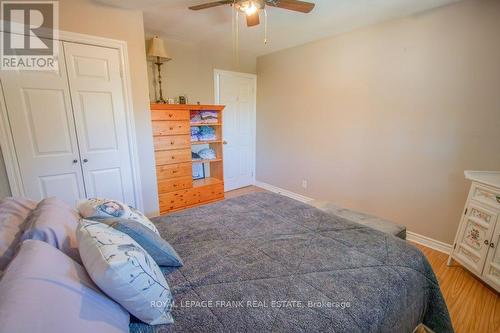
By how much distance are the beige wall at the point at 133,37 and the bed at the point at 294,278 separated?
4.02ft

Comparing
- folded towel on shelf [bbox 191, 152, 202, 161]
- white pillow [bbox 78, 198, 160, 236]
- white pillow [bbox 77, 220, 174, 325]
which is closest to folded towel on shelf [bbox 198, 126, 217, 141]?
folded towel on shelf [bbox 191, 152, 202, 161]

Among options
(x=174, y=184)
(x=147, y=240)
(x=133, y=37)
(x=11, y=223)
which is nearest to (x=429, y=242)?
(x=147, y=240)

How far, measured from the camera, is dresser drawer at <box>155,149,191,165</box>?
2857mm

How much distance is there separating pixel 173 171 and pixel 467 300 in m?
3.12

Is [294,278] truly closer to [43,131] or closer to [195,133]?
[43,131]

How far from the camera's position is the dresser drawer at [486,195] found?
1755mm

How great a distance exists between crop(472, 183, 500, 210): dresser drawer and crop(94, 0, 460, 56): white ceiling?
1.68 metres

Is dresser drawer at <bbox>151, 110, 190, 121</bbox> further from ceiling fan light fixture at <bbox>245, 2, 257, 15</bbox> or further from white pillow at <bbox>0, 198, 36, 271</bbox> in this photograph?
white pillow at <bbox>0, 198, 36, 271</bbox>

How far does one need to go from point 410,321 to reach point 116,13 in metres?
3.36

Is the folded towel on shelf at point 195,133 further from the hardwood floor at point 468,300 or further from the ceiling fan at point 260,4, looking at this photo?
the hardwood floor at point 468,300

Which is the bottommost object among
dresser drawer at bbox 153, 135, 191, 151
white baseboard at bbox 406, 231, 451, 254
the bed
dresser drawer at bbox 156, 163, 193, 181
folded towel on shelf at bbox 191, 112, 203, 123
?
white baseboard at bbox 406, 231, 451, 254

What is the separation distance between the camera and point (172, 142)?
293cm

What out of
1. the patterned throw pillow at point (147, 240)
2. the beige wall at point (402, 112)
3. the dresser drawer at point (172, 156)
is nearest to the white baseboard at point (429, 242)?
the beige wall at point (402, 112)

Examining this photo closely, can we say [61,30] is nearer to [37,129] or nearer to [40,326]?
[37,129]
